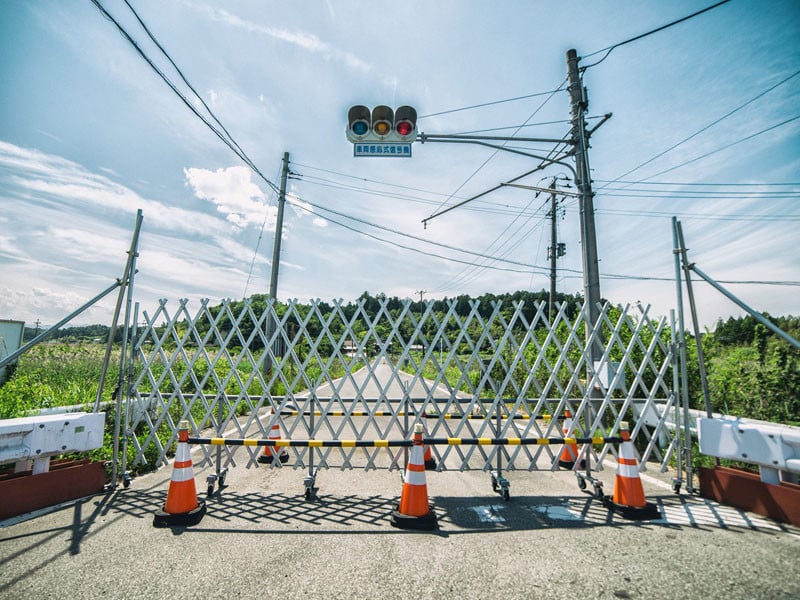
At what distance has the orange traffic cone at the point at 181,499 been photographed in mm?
3131

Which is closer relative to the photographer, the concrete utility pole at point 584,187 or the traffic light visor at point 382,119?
the traffic light visor at point 382,119

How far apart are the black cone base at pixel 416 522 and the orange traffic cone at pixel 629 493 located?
5.76 ft

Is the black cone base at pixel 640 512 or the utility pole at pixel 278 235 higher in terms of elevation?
the utility pole at pixel 278 235

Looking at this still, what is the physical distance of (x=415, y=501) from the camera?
318cm

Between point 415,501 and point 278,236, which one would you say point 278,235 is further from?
point 415,501

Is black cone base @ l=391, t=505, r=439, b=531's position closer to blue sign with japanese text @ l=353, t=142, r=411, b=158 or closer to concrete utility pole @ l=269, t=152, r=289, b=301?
blue sign with japanese text @ l=353, t=142, r=411, b=158

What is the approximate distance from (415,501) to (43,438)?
11.3 ft

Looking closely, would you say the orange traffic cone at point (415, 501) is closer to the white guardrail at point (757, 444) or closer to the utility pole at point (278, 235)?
the white guardrail at point (757, 444)

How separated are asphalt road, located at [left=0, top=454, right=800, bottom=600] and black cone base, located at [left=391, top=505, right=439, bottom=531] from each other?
0.07 metres

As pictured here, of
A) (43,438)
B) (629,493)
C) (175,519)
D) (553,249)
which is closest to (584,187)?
(629,493)

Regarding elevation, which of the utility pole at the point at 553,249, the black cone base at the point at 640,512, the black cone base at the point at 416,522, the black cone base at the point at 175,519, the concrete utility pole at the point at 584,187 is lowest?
the black cone base at the point at 175,519

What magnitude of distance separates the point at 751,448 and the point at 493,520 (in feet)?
7.94

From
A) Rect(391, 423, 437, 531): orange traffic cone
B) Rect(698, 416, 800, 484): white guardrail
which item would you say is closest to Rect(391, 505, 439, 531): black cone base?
Rect(391, 423, 437, 531): orange traffic cone

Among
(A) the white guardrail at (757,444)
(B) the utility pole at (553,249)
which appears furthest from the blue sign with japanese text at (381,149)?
(B) the utility pole at (553,249)
